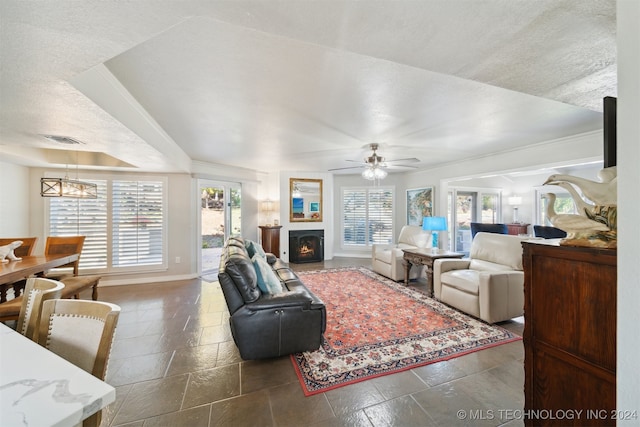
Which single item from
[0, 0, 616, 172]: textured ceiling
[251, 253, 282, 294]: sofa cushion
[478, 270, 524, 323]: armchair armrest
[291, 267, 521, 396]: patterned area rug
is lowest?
[291, 267, 521, 396]: patterned area rug

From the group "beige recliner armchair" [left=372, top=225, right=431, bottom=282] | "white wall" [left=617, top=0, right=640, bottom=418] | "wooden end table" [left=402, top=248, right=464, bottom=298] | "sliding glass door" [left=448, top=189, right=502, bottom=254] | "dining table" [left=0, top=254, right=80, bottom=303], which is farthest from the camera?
"sliding glass door" [left=448, top=189, right=502, bottom=254]

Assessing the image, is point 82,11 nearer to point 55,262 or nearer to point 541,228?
point 55,262

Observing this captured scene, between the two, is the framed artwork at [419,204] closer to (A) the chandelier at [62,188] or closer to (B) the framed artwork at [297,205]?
(B) the framed artwork at [297,205]

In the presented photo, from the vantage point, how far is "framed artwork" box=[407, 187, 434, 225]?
6301mm

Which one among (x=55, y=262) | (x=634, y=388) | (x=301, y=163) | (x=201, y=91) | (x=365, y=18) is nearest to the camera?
(x=634, y=388)

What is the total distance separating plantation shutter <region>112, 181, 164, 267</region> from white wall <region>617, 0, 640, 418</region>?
230 inches

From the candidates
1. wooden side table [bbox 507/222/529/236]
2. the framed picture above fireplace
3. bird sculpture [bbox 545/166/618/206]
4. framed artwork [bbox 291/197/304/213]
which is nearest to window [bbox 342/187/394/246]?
the framed picture above fireplace

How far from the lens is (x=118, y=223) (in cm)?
464

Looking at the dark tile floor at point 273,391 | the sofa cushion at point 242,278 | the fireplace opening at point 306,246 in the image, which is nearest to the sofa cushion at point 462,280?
the dark tile floor at point 273,391

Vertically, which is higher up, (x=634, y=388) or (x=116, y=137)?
(x=116, y=137)

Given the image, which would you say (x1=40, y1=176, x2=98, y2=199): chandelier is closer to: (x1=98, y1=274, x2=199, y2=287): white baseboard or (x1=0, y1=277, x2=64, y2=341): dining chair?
(x1=98, y1=274, x2=199, y2=287): white baseboard

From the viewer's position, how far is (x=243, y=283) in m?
2.27

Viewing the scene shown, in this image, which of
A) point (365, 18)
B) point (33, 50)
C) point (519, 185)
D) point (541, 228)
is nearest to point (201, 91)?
point (33, 50)

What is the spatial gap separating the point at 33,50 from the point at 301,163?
4.46 m
